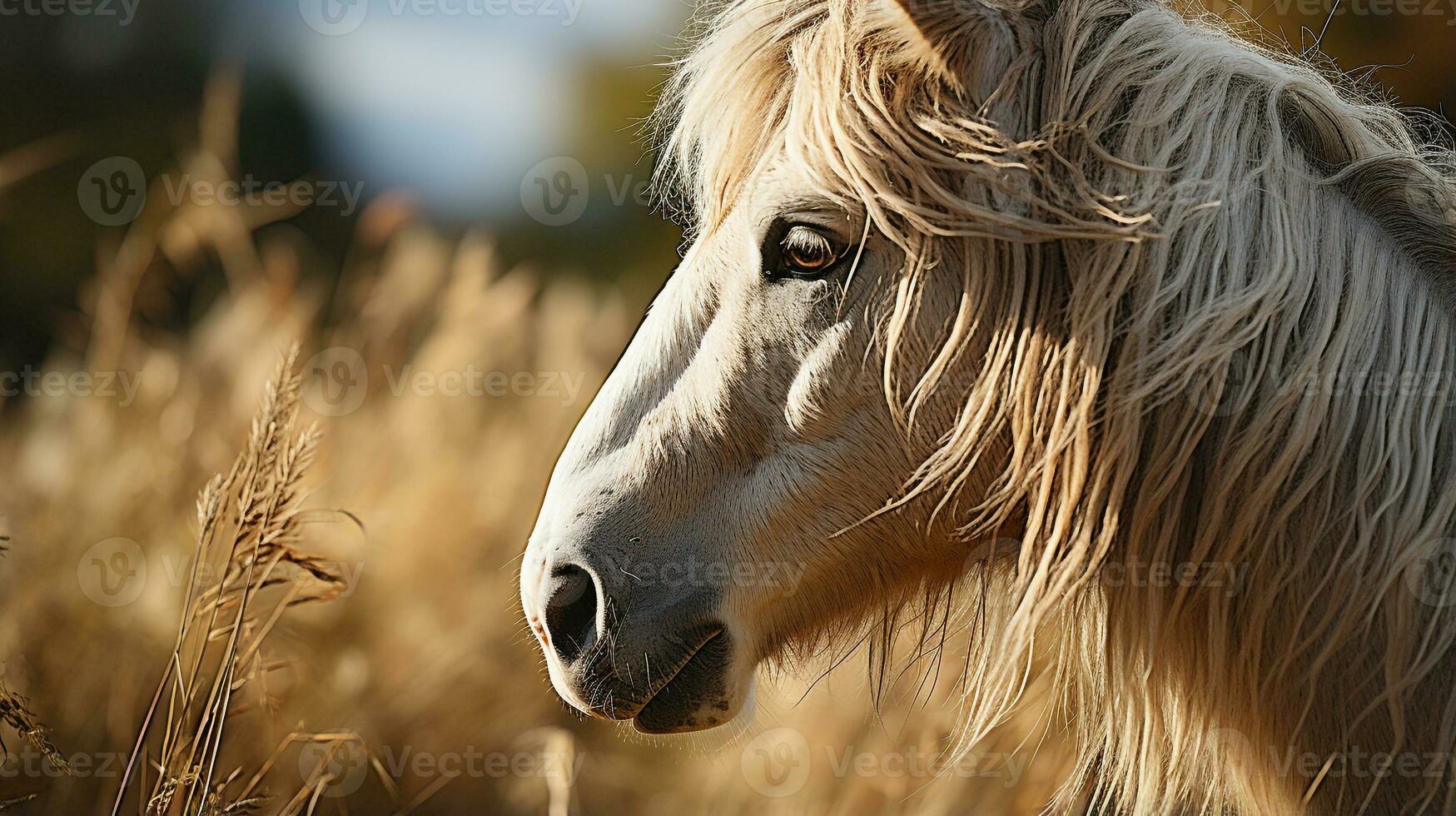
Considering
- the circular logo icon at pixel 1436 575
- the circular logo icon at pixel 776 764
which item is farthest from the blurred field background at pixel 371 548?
the circular logo icon at pixel 1436 575

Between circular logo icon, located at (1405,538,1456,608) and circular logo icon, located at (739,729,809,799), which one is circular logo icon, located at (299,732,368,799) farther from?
circular logo icon, located at (1405,538,1456,608)

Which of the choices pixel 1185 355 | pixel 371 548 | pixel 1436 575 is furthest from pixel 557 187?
pixel 1436 575

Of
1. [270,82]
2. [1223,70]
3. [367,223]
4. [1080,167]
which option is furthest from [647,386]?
[270,82]

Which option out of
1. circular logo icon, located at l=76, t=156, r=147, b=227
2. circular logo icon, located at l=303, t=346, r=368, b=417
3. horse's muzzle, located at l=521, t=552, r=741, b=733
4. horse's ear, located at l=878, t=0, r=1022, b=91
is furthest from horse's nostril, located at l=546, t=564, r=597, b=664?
circular logo icon, located at l=303, t=346, r=368, b=417

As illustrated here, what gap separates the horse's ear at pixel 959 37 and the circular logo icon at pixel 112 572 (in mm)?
2853

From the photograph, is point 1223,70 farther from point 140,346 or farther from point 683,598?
point 140,346

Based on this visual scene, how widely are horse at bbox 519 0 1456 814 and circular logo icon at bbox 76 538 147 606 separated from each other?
2144mm

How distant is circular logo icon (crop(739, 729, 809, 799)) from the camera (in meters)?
3.01

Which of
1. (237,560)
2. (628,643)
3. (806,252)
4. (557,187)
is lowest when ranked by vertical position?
(237,560)

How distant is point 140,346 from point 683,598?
3917 mm

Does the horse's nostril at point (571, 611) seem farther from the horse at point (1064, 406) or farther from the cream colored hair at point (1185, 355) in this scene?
the cream colored hair at point (1185, 355)

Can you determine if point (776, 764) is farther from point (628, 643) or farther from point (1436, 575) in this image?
point (1436, 575)

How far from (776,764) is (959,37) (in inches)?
92.8

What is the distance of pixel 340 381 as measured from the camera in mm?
4406
